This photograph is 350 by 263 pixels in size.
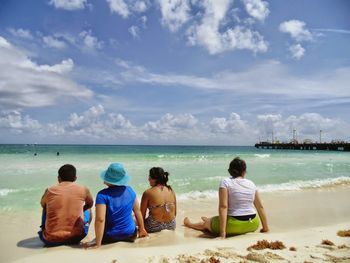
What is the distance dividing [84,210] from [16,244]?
118cm

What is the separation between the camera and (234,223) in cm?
483

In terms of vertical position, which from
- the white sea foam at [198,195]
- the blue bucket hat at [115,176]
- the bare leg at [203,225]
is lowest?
the white sea foam at [198,195]

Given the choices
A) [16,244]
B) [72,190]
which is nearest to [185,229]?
[72,190]

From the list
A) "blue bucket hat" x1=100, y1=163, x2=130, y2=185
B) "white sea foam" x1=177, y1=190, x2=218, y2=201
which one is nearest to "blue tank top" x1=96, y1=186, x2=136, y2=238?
"blue bucket hat" x1=100, y1=163, x2=130, y2=185

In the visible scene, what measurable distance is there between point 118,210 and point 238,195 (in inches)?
69.5

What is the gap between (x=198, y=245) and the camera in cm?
423

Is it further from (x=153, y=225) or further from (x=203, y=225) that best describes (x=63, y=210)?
(x=203, y=225)

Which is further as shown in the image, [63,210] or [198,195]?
[198,195]

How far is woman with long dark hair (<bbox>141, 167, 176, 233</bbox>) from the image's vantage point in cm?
499

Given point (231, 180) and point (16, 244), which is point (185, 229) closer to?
point (231, 180)

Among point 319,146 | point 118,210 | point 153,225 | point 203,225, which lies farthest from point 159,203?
point 319,146

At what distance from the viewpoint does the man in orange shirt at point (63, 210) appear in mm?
4312

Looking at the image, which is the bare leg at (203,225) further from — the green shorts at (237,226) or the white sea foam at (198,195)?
the white sea foam at (198,195)

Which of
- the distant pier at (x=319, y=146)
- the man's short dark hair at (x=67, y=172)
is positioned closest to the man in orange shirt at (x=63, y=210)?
the man's short dark hair at (x=67, y=172)
